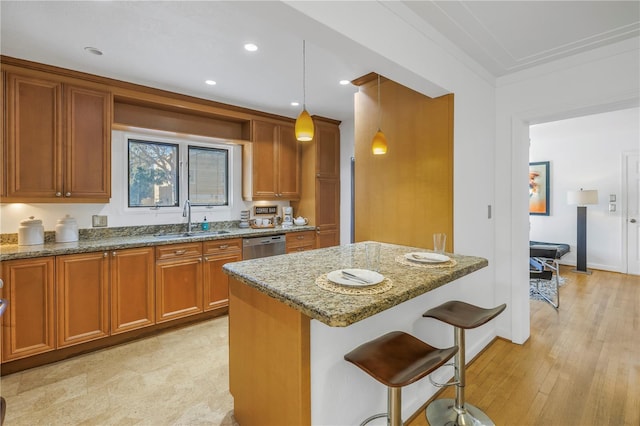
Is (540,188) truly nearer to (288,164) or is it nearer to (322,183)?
(322,183)

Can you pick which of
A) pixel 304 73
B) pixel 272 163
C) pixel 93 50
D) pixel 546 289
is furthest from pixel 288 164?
pixel 546 289

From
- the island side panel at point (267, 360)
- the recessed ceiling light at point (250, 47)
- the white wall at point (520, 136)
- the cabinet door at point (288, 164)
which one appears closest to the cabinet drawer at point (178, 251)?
the cabinet door at point (288, 164)

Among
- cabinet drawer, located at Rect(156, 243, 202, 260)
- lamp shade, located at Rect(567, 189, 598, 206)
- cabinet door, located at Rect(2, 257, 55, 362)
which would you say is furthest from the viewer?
lamp shade, located at Rect(567, 189, 598, 206)

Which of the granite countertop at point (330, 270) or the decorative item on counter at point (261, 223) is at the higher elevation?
the decorative item on counter at point (261, 223)

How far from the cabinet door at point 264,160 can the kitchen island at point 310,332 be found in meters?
2.41

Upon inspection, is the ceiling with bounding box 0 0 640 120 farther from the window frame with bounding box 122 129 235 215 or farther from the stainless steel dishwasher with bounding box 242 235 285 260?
the stainless steel dishwasher with bounding box 242 235 285 260

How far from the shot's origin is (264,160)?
4.19 metres

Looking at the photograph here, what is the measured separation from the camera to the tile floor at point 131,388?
6.22 feet

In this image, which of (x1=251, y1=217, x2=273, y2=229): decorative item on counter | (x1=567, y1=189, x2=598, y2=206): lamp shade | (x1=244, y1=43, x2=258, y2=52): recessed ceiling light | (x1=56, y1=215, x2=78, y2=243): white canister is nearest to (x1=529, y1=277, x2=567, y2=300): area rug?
(x1=567, y1=189, x2=598, y2=206): lamp shade

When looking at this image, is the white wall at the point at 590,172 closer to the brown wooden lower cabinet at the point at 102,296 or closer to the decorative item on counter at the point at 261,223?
the decorative item on counter at the point at 261,223

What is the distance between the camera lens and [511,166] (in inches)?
111

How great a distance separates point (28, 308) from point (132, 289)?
2.35ft

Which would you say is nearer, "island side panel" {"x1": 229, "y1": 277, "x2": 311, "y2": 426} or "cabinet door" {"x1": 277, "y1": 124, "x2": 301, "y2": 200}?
"island side panel" {"x1": 229, "y1": 277, "x2": 311, "y2": 426}

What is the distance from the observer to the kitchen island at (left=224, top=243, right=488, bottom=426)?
4.09 ft
